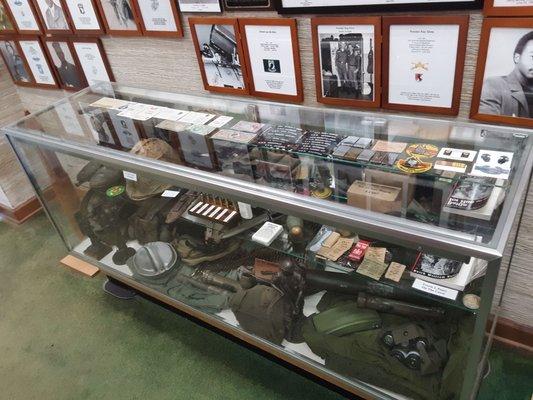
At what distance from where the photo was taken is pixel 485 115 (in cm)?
112

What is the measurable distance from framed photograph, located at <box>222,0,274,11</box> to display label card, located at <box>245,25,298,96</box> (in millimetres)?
56

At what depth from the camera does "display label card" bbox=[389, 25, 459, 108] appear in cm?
108

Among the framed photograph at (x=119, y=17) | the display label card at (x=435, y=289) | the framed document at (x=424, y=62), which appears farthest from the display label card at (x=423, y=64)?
the framed photograph at (x=119, y=17)

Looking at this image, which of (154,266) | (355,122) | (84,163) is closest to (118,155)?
(84,163)

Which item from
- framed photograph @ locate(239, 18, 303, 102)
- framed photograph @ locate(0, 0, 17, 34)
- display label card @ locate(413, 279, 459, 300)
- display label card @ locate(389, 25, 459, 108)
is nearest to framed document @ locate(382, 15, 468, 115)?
display label card @ locate(389, 25, 459, 108)

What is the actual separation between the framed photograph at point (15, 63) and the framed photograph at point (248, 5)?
1.49 metres

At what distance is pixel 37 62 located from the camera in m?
2.20

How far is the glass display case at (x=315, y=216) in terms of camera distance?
3.01 ft

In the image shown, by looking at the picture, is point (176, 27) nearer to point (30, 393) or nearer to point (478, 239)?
point (478, 239)

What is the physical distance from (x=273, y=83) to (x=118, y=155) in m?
0.58

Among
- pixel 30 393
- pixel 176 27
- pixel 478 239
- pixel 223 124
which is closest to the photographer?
pixel 478 239

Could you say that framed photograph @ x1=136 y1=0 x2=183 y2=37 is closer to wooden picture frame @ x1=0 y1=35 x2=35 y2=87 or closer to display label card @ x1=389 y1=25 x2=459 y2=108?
display label card @ x1=389 y1=25 x2=459 y2=108

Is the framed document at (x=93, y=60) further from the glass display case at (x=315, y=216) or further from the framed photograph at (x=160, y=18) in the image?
the framed photograph at (x=160, y=18)

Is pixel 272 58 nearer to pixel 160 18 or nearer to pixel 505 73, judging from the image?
pixel 160 18
